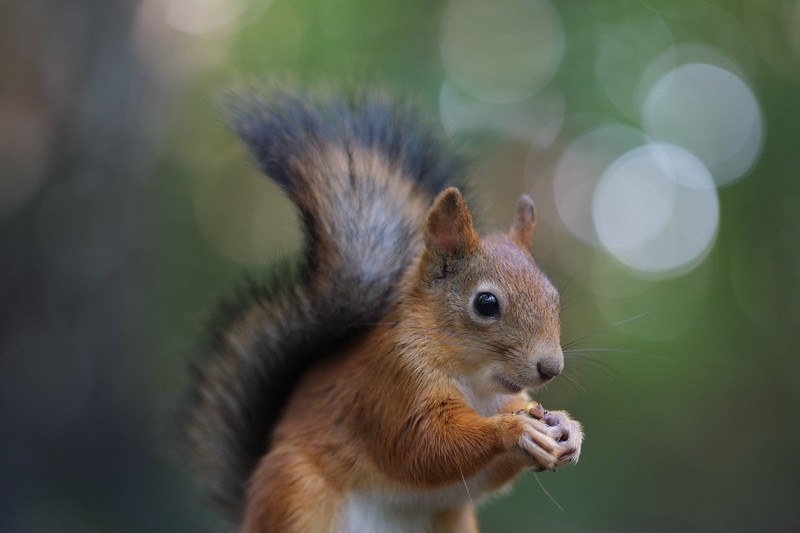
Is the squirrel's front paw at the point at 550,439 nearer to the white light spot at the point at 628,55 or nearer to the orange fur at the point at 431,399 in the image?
the orange fur at the point at 431,399

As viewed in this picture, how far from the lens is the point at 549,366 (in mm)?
845

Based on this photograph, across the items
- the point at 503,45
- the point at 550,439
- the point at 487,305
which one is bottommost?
the point at 550,439

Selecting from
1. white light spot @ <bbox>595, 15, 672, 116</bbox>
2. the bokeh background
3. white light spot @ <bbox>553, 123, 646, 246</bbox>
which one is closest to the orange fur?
the bokeh background

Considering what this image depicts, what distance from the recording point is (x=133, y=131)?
252 centimetres

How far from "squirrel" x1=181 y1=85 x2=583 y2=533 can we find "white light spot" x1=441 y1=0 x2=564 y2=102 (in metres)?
2.10

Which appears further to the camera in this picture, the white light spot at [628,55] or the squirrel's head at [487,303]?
the white light spot at [628,55]

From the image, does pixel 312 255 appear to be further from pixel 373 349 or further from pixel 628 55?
pixel 628 55

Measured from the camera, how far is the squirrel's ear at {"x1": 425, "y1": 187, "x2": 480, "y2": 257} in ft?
3.08

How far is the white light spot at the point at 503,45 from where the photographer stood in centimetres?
321

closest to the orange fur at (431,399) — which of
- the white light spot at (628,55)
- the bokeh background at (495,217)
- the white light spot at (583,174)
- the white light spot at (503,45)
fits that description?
the bokeh background at (495,217)

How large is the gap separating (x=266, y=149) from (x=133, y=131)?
1661 mm

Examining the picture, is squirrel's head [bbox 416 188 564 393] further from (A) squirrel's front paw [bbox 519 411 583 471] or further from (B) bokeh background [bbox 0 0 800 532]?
(B) bokeh background [bbox 0 0 800 532]

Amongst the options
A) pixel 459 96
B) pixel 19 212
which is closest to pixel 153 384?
pixel 19 212

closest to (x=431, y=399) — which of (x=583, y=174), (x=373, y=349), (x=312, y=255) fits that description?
(x=373, y=349)
